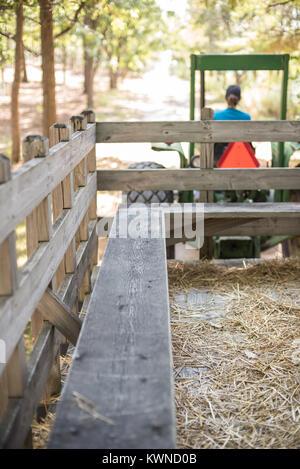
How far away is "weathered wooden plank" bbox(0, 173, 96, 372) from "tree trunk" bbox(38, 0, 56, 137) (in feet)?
17.0

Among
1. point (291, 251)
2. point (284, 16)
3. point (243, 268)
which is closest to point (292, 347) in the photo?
point (243, 268)

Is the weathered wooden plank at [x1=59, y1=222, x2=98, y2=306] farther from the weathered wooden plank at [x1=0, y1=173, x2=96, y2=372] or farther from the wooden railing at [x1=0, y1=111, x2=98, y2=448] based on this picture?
the weathered wooden plank at [x1=0, y1=173, x2=96, y2=372]

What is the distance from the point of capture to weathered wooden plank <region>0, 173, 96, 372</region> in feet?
7.09

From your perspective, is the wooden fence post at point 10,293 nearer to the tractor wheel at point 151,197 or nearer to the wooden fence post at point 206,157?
the wooden fence post at point 206,157

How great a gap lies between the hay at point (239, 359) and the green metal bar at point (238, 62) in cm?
224

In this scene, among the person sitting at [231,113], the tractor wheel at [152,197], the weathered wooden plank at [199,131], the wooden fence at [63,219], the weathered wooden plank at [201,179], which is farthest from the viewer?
the person sitting at [231,113]

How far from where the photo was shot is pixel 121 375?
2156mm

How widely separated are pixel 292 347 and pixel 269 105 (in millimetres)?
18528

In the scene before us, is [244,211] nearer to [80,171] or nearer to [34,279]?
[80,171]

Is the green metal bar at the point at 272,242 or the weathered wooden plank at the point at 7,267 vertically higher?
the weathered wooden plank at the point at 7,267

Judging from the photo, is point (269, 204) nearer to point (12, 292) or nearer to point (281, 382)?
point (281, 382)

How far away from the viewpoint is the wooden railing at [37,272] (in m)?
2.18

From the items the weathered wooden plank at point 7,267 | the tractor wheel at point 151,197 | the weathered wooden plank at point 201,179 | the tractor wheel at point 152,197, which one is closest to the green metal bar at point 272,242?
the weathered wooden plank at point 201,179
